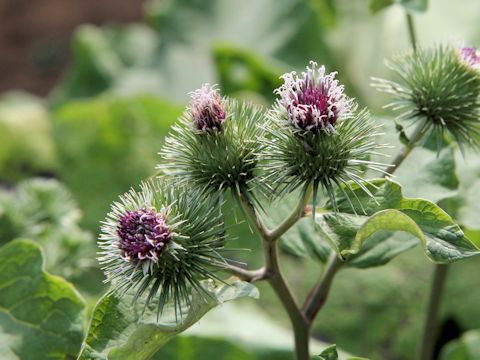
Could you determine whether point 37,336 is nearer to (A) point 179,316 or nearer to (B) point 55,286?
(B) point 55,286

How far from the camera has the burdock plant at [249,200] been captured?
4.40 feet

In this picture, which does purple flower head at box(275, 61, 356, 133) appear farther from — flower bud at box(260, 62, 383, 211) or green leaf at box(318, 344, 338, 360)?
green leaf at box(318, 344, 338, 360)

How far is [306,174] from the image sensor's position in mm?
1393

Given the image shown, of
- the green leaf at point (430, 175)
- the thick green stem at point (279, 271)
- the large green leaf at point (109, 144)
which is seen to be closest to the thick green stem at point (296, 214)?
the thick green stem at point (279, 271)

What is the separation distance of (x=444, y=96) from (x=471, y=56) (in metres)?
0.14

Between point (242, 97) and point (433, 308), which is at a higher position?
point (242, 97)

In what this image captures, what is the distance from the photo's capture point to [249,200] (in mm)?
1436

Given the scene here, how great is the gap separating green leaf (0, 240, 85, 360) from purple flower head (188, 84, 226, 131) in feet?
1.74

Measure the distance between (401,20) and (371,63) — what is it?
0.25 metres

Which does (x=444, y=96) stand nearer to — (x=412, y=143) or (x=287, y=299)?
(x=412, y=143)

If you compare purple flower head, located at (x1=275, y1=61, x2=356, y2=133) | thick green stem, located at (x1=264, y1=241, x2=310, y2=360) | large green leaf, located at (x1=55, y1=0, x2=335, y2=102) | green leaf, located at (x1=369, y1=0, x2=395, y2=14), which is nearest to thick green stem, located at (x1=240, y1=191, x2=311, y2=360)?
thick green stem, located at (x1=264, y1=241, x2=310, y2=360)

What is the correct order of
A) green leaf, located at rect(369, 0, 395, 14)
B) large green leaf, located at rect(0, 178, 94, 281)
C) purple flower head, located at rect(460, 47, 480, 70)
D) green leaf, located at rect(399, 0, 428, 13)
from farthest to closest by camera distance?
large green leaf, located at rect(0, 178, 94, 281)
green leaf, located at rect(369, 0, 395, 14)
green leaf, located at rect(399, 0, 428, 13)
purple flower head, located at rect(460, 47, 480, 70)

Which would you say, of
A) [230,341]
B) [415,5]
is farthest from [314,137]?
[230,341]

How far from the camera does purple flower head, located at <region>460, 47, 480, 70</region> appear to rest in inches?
63.6
